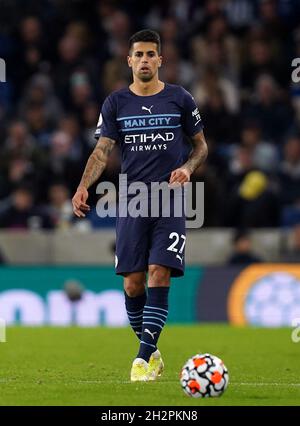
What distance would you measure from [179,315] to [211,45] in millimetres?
5154

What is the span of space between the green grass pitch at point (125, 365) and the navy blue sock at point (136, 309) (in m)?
0.41

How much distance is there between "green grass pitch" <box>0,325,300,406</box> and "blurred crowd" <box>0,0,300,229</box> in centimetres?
293

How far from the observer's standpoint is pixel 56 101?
20.5 m

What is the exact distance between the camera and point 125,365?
1068 cm

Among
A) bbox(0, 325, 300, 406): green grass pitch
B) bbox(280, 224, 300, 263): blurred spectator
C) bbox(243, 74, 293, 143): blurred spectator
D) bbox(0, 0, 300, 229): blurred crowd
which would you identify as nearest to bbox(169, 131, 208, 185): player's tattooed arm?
bbox(0, 325, 300, 406): green grass pitch

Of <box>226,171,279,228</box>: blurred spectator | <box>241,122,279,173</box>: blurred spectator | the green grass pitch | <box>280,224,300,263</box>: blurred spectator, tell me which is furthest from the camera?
<box>241,122,279,173</box>: blurred spectator

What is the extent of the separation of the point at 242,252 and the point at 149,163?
783 centimetres

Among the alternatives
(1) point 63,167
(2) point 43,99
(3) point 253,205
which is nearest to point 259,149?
(3) point 253,205

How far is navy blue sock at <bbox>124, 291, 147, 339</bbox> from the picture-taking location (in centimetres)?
959

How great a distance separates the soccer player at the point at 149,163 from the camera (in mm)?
9164

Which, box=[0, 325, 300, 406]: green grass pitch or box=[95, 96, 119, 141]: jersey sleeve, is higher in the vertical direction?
box=[95, 96, 119, 141]: jersey sleeve

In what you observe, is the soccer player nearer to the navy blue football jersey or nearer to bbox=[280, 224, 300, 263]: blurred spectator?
the navy blue football jersey

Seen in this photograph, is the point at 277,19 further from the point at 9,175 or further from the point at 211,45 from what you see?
the point at 9,175

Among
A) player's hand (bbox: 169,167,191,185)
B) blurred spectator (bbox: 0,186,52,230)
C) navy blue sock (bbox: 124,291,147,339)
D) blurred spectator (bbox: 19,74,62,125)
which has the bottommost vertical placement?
navy blue sock (bbox: 124,291,147,339)
